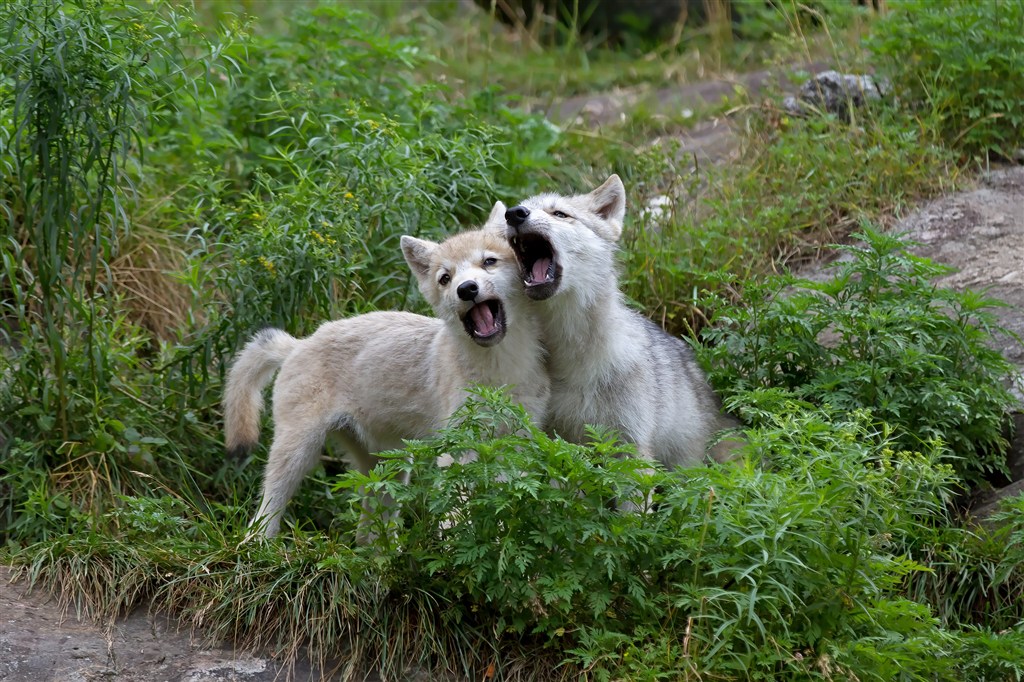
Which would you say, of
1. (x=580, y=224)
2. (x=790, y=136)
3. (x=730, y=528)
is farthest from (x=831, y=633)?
(x=790, y=136)

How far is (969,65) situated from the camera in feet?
26.5

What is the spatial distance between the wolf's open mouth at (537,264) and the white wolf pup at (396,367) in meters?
0.07

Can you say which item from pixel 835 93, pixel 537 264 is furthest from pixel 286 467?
pixel 835 93

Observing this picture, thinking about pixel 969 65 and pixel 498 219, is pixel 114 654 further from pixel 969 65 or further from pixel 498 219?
pixel 969 65

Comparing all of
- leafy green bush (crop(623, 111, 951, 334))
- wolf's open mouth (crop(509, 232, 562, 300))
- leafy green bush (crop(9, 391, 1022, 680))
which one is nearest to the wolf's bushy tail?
leafy green bush (crop(9, 391, 1022, 680))

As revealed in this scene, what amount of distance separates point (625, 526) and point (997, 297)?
146 inches

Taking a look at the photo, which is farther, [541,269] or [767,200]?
[767,200]

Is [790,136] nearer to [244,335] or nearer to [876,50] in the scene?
[876,50]

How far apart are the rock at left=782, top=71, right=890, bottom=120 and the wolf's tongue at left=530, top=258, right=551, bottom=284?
4.14m

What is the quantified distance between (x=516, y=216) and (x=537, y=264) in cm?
30

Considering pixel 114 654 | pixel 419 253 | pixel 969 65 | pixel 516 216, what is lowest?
pixel 114 654

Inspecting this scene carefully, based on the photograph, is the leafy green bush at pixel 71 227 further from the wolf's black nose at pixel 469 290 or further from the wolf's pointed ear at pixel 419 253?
the wolf's black nose at pixel 469 290

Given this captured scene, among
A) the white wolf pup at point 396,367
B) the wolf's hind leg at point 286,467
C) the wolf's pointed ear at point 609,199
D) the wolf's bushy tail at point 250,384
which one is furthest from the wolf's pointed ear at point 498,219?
the wolf's hind leg at point 286,467

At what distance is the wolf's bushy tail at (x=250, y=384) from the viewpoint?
18.7ft
